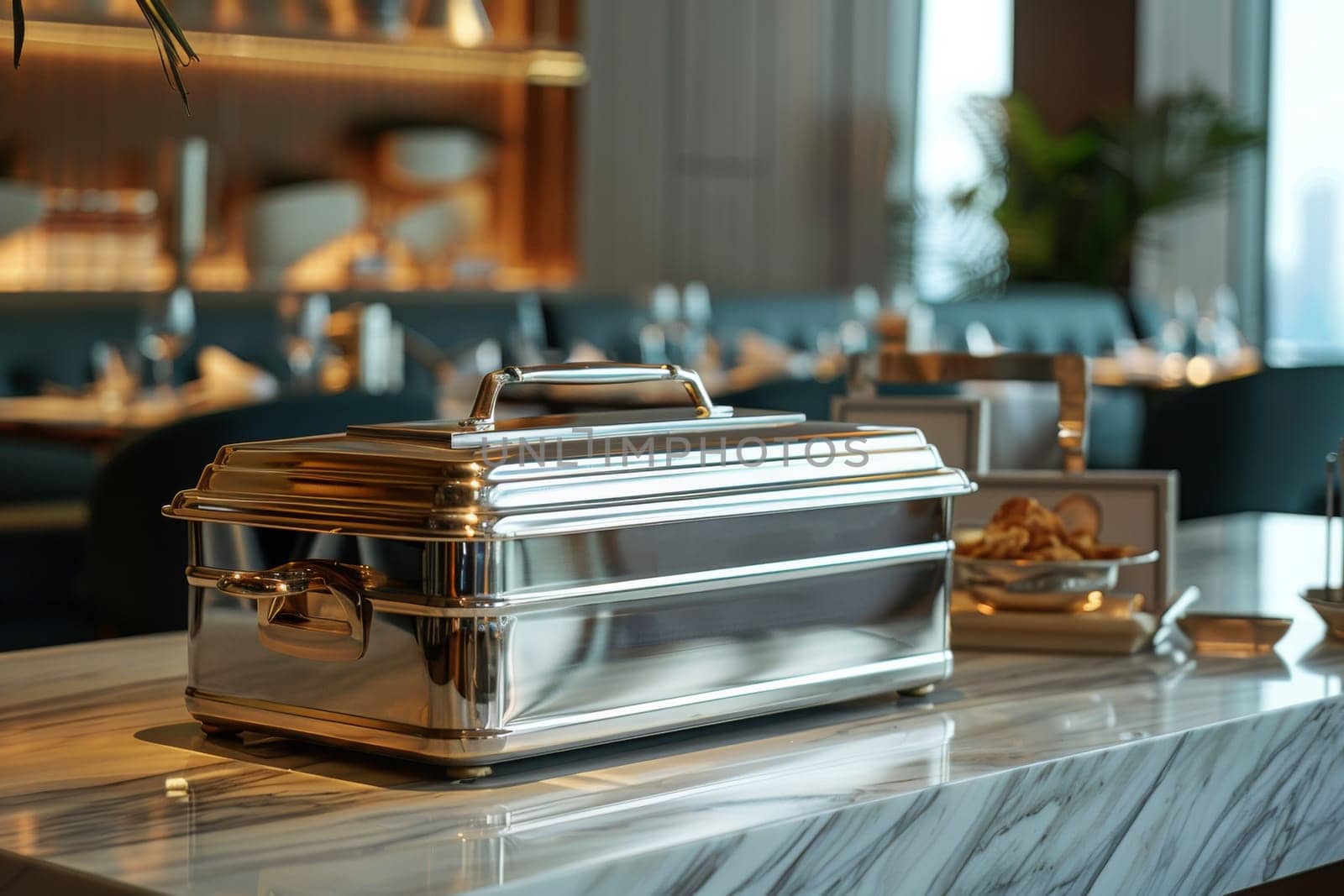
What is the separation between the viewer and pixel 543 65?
6.13 m

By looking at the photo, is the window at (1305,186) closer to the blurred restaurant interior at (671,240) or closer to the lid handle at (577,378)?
the blurred restaurant interior at (671,240)

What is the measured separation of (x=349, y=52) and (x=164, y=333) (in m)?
2.55

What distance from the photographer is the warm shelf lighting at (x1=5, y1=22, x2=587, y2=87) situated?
527 cm

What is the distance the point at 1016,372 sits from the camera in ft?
4.08

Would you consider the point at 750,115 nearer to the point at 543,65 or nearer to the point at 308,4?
the point at 543,65

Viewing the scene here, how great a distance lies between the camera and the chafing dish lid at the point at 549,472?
744mm

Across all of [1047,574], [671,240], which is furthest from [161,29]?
[671,240]

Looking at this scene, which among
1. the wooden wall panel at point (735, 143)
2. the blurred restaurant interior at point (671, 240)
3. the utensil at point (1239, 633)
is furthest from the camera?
the wooden wall panel at point (735, 143)

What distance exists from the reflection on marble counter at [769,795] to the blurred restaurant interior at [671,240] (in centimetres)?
6

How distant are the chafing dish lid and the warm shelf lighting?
4733 millimetres

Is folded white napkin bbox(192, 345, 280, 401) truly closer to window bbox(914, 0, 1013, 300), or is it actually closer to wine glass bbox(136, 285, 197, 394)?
wine glass bbox(136, 285, 197, 394)

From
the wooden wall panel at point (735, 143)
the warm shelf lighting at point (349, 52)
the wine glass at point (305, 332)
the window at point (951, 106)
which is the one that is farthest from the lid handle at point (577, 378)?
the window at point (951, 106)

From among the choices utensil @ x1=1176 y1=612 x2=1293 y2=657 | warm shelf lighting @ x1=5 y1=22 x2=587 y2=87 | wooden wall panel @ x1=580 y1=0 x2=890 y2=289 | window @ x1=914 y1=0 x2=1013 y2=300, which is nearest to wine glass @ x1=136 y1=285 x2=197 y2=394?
warm shelf lighting @ x1=5 y1=22 x2=587 y2=87

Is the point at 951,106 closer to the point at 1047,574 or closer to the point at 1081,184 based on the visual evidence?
the point at 1081,184
